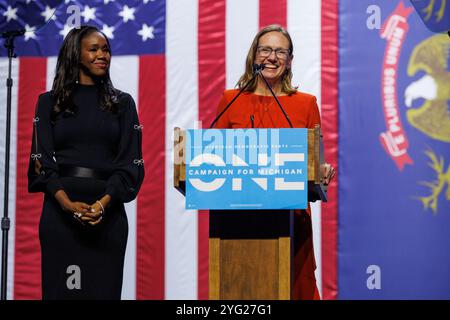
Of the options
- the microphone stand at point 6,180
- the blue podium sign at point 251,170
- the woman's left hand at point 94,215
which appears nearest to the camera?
the blue podium sign at point 251,170

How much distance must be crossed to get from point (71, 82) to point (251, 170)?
1077mm

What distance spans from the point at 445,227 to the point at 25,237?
7.64 feet

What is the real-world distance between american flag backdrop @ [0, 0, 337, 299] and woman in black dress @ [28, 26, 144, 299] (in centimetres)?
135

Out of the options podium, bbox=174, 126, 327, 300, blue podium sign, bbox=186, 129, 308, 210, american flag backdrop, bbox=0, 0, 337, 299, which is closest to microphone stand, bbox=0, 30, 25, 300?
american flag backdrop, bbox=0, 0, 337, 299

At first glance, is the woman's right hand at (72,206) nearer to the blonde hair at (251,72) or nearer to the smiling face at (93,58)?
the smiling face at (93,58)

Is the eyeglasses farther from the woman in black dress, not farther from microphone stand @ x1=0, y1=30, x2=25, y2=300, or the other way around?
microphone stand @ x1=0, y1=30, x2=25, y2=300

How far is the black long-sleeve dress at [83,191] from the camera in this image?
3545 mm

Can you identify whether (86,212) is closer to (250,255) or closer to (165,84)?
(250,255)

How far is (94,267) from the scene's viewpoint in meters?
3.56

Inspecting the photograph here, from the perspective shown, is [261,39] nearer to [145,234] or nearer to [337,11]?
[337,11]

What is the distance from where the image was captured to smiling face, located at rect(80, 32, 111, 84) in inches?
146

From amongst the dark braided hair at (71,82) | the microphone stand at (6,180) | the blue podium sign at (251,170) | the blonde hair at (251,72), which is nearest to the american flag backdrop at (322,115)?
the microphone stand at (6,180)

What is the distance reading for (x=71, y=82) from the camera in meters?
3.70

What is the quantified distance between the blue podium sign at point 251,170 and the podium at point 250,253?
104mm
